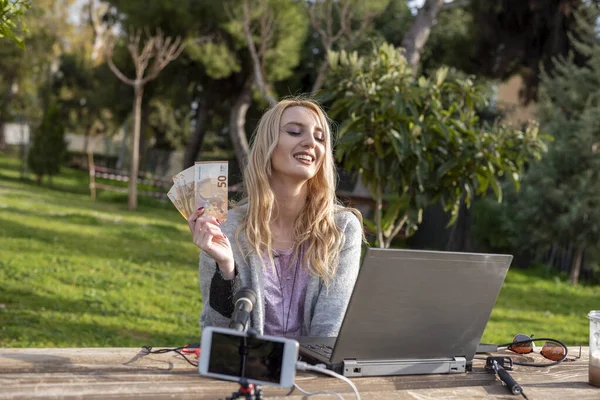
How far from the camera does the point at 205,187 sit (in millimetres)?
2150

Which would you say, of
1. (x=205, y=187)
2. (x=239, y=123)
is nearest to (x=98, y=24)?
(x=239, y=123)

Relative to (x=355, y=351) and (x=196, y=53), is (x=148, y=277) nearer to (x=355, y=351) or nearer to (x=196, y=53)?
(x=355, y=351)

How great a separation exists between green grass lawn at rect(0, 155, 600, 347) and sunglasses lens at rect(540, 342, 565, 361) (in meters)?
3.70

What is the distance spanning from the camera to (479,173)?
17.3 feet

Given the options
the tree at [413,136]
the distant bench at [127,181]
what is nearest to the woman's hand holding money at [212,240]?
the tree at [413,136]

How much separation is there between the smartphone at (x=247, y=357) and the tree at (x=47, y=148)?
17.7 metres

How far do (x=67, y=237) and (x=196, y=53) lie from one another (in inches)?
349

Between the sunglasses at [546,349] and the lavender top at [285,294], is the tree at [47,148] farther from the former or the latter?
the sunglasses at [546,349]

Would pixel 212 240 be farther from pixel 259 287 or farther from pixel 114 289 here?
pixel 114 289

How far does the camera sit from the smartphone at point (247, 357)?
4.47 ft

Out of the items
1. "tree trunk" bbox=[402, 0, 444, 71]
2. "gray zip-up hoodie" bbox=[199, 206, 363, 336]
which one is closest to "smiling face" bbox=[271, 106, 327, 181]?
"gray zip-up hoodie" bbox=[199, 206, 363, 336]

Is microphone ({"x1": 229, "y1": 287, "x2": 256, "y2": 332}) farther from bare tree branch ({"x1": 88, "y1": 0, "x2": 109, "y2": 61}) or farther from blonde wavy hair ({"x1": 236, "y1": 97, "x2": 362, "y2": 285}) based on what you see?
bare tree branch ({"x1": 88, "y1": 0, "x2": 109, "y2": 61})

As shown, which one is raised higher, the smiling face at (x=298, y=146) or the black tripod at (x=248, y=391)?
the smiling face at (x=298, y=146)

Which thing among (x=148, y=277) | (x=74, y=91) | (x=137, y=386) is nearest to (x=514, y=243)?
(x=148, y=277)
